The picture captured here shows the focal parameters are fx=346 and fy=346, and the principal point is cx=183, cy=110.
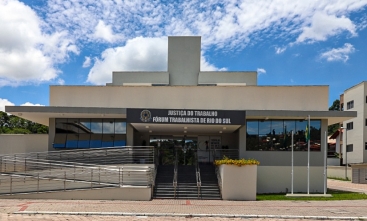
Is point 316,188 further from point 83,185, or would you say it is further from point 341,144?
point 341,144

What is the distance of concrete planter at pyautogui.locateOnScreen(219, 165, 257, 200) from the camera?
18.2 meters

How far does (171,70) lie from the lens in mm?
32312

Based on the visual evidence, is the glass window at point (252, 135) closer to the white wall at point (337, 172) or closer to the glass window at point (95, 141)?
the glass window at point (95, 141)

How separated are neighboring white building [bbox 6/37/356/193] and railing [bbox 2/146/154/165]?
144cm

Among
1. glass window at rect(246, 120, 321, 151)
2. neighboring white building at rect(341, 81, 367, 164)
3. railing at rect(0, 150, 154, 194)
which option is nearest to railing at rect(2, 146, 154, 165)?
railing at rect(0, 150, 154, 194)

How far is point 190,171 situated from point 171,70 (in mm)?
12497

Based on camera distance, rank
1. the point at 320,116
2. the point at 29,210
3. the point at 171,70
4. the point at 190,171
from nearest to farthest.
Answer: the point at 29,210, the point at 320,116, the point at 190,171, the point at 171,70

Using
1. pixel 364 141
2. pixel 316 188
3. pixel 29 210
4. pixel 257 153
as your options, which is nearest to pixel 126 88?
pixel 257 153

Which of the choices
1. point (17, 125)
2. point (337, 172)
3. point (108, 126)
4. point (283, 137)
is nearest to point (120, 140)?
point (108, 126)

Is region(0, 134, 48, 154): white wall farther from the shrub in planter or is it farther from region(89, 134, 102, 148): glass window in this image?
the shrub in planter

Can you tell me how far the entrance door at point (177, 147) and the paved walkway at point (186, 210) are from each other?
27.1 feet

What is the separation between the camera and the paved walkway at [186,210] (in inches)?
512

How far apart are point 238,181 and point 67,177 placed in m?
9.22

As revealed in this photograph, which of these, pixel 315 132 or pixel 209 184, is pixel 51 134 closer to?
pixel 209 184
